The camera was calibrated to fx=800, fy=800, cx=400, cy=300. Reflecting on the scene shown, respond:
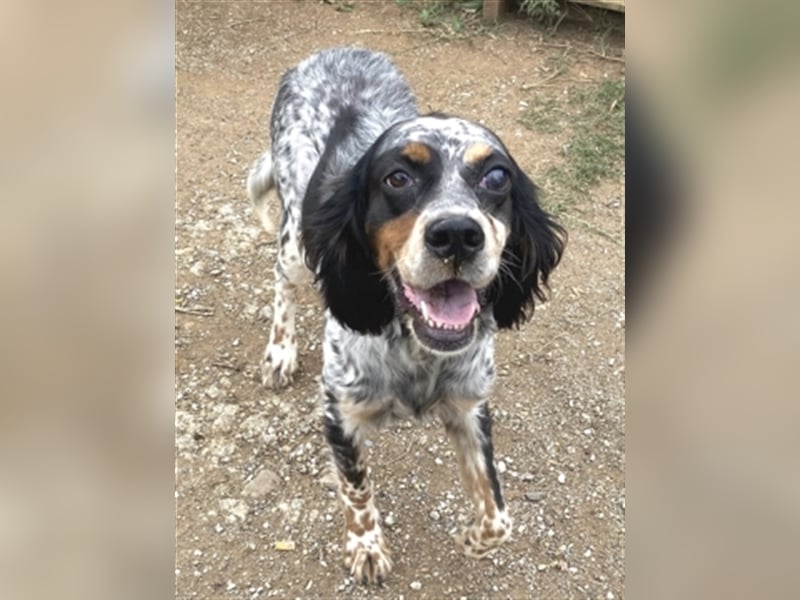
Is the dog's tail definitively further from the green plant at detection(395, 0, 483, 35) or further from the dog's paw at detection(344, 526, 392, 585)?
the green plant at detection(395, 0, 483, 35)

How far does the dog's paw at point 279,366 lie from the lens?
140 inches

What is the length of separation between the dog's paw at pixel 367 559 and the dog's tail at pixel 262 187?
1804 mm

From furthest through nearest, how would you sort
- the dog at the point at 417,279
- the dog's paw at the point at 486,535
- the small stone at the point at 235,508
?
the small stone at the point at 235,508 → the dog's paw at the point at 486,535 → the dog at the point at 417,279

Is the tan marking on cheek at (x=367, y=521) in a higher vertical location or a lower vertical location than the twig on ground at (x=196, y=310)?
higher

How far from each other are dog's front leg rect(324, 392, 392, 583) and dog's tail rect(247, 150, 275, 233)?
5.06 ft

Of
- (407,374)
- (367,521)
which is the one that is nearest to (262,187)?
(407,374)

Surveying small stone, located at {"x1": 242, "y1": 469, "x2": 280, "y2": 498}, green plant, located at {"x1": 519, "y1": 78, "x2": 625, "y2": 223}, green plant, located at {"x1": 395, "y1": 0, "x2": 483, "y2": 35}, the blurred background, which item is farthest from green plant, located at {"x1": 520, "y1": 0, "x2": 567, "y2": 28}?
the blurred background

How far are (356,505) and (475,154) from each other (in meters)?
1.36

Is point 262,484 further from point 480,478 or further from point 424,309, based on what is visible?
point 424,309

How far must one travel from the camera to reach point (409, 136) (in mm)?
2395

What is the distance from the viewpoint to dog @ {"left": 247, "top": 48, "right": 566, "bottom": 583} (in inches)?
89.4

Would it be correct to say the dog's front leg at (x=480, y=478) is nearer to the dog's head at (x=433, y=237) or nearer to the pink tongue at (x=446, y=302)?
the dog's head at (x=433, y=237)
